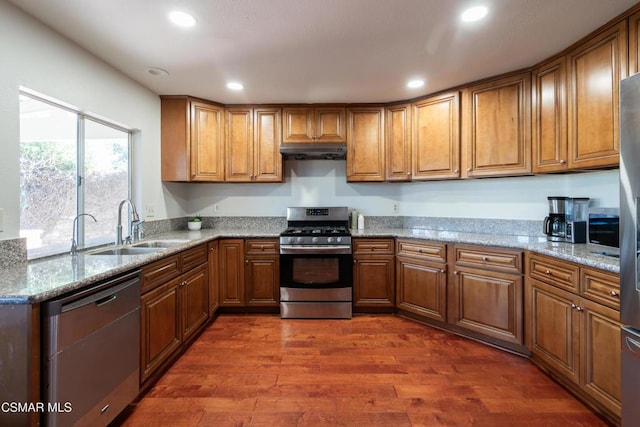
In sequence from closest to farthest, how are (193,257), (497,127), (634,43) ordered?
(634,43) < (193,257) < (497,127)

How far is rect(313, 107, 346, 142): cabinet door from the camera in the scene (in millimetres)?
3482

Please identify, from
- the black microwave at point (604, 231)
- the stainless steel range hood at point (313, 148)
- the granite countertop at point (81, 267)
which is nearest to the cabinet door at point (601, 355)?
the granite countertop at point (81, 267)

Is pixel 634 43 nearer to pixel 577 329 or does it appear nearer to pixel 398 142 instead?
pixel 577 329

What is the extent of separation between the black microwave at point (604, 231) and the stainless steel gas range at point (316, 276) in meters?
1.92

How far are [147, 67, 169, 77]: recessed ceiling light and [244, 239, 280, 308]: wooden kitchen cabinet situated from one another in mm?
1740

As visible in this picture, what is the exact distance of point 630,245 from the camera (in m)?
1.38

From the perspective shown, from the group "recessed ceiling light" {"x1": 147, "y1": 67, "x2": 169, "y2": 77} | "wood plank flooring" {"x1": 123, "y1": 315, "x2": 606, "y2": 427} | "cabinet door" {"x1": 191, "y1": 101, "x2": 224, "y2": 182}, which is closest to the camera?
"wood plank flooring" {"x1": 123, "y1": 315, "x2": 606, "y2": 427}

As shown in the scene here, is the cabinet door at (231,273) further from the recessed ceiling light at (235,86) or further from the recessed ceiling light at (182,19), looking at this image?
the recessed ceiling light at (182,19)

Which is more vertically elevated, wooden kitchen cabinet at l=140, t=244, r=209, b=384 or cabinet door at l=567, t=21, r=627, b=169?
cabinet door at l=567, t=21, r=627, b=169

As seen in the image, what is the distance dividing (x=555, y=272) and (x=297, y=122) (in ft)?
9.09

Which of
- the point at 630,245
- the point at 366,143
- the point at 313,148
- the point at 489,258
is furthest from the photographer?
the point at 366,143

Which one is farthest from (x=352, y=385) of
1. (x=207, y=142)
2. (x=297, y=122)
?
(x=207, y=142)

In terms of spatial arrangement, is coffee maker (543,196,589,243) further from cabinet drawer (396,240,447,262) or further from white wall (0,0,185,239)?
white wall (0,0,185,239)

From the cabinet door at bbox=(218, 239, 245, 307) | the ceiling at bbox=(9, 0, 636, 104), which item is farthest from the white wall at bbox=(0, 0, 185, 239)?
the cabinet door at bbox=(218, 239, 245, 307)
